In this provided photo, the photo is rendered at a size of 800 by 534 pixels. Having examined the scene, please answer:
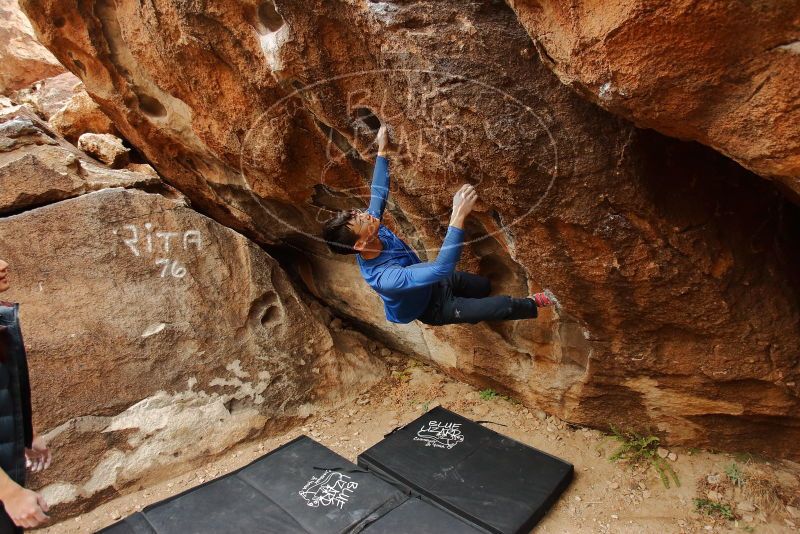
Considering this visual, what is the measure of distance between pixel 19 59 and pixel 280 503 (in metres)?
8.19

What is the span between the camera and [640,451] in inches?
126

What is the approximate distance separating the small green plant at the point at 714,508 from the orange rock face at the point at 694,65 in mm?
1927

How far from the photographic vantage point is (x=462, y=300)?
3.01m

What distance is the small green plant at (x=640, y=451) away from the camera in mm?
3094

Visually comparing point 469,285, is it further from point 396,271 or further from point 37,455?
point 37,455

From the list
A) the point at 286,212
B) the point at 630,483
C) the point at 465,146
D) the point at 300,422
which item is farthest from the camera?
the point at 286,212

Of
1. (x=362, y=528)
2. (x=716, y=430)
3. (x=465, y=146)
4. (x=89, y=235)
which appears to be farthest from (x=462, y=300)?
(x=89, y=235)

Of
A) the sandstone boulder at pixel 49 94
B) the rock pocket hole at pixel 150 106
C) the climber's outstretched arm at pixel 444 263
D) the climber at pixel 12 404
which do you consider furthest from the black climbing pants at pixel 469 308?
the sandstone boulder at pixel 49 94

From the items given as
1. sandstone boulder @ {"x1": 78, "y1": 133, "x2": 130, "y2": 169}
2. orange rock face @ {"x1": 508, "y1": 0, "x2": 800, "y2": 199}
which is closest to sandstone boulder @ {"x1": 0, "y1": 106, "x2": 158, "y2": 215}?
sandstone boulder @ {"x1": 78, "y1": 133, "x2": 130, "y2": 169}

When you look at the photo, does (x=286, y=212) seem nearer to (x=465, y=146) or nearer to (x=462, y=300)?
(x=462, y=300)

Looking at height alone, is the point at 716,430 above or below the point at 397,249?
below

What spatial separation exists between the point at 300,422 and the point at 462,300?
74.8 inches

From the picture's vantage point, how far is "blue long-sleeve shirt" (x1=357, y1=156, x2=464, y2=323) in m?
2.53

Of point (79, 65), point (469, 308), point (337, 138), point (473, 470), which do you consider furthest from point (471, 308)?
point (79, 65)
